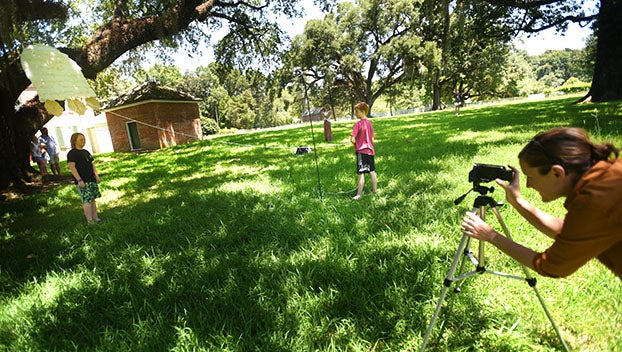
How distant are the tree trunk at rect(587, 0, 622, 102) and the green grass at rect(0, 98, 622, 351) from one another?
13909 mm

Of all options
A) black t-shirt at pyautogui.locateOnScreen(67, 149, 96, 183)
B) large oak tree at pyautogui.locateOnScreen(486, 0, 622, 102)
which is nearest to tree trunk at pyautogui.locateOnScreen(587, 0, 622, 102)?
large oak tree at pyautogui.locateOnScreen(486, 0, 622, 102)

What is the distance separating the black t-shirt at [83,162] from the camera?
5.37 meters

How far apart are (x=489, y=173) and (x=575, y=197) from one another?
513 millimetres

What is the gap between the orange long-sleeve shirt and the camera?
1.16 meters

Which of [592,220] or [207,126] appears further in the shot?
[207,126]

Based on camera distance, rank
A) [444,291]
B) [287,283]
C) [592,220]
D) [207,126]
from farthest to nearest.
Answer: [207,126] → [287,283] → [444,291] → [592,220]

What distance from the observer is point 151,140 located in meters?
23.3

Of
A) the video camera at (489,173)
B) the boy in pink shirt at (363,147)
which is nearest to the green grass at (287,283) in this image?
the boy in pink shirt at (363,147)

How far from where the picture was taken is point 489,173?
5.72 feet

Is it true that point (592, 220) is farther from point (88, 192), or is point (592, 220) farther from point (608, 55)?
point (608, 55)

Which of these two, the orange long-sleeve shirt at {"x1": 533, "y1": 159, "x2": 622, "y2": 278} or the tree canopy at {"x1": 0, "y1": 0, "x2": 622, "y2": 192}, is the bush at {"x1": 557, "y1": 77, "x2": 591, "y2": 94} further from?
the orange long-sleeve shirt at {"x1": 533, "y1": 159, "x2": 622, "y2": 278}

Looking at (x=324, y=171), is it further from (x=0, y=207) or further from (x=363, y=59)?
(x=363, y=59)

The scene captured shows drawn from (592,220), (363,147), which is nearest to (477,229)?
(592,220)

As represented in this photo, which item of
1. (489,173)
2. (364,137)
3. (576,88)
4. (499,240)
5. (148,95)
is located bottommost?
(499,240)
